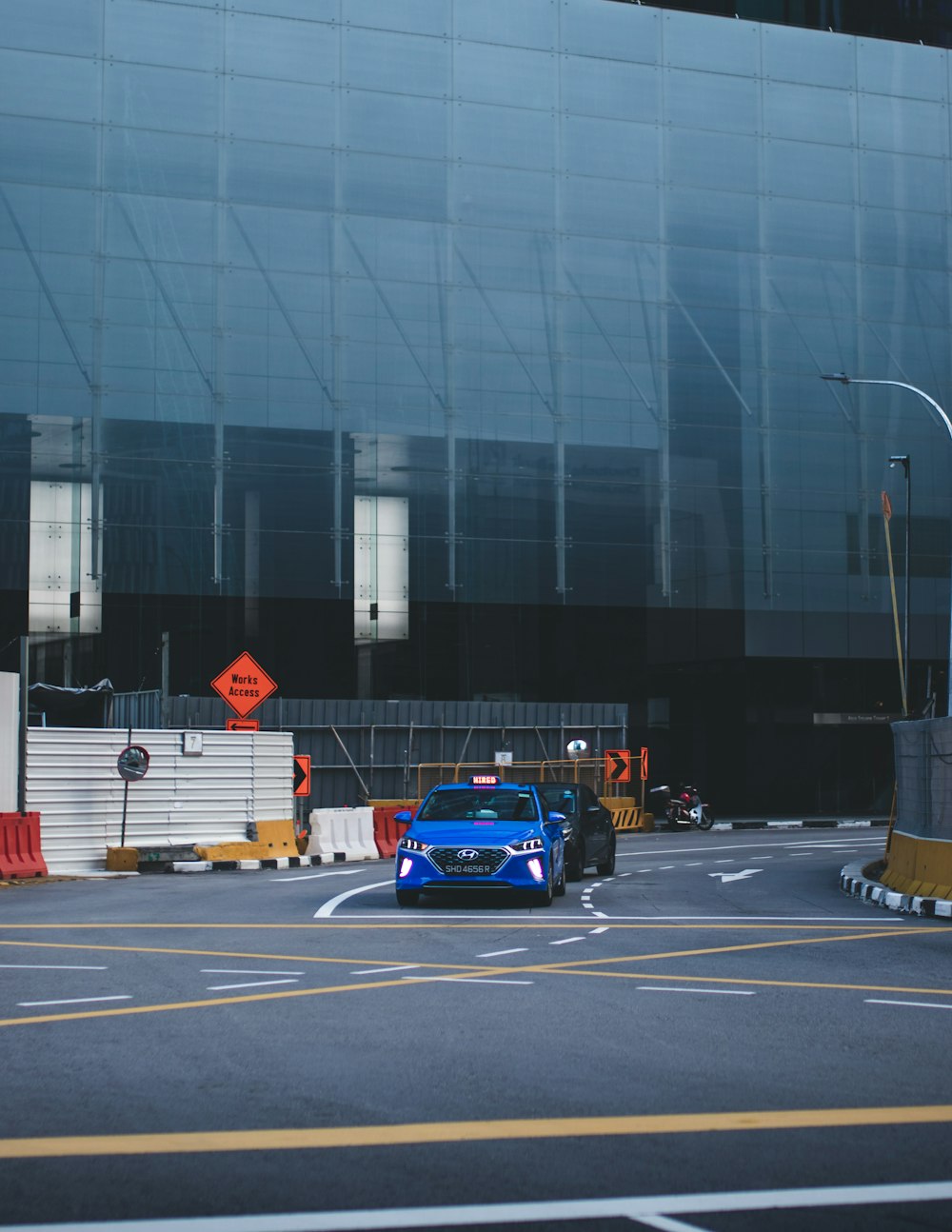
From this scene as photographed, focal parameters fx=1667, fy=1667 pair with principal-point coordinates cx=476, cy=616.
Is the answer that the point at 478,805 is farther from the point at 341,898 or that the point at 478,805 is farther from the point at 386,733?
the point at 386,733

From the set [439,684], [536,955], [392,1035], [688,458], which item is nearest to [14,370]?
[439,684]

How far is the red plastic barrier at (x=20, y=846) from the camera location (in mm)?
24062

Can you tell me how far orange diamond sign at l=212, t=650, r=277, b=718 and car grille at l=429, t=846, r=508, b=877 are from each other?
12164 mm

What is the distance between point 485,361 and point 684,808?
1413cm

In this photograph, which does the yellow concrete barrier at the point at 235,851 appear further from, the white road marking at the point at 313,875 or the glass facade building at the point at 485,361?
the glass facade building at the point at 485,361

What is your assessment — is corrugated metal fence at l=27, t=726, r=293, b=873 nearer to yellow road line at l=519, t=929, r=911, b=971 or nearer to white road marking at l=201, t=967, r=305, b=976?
white road marking at l=201, t=967, r=305, b=976

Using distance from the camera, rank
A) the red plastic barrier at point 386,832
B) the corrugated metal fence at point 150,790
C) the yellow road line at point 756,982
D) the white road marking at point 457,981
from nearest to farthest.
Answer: the yellow road line at point 756,982, the white road marking at point 457,981, the corrugated metal fence at point 150,790, the red plastic barrier at point 386,832

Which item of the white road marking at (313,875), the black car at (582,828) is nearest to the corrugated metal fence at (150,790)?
the white road marking at (313,875)

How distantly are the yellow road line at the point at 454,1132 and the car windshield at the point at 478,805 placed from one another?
42.2ft

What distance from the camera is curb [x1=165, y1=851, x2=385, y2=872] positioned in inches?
1107

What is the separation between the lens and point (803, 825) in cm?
4997

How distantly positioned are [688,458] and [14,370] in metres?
19.7

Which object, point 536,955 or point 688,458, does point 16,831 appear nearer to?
point 536,955

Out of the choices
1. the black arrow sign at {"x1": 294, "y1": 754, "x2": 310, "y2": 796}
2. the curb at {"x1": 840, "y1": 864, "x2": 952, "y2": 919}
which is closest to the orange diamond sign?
the black arrow sign at {"x1": 294, "y1": 754, "x2": 310, "y2": 796}
